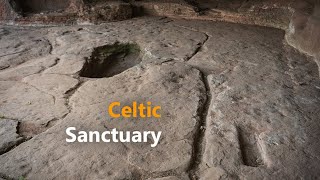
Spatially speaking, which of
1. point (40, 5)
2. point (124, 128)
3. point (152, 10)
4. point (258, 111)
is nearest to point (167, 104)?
point (124, 128)

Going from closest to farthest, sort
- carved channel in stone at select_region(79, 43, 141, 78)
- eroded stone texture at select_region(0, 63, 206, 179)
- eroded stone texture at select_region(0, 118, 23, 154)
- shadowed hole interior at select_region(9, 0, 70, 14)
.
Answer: eroded stone texture at select_region(0, 63, 206, 179)
eroded stone texture at select_region(0, 118, 23, 154)
carved channel in stone at select_region(79, 43, 141, 78)
shadowed hole interior at select_region(9, 0, 70, 14)

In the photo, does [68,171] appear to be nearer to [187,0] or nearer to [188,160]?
[188,160]

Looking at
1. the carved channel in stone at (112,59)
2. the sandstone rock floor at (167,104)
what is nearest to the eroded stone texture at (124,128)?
the sandstone rock floor at (167,104)

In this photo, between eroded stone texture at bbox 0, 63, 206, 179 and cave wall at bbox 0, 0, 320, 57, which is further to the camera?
cave wall at bbox 0, 0, 320, 57

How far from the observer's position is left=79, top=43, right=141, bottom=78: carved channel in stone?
2.56m

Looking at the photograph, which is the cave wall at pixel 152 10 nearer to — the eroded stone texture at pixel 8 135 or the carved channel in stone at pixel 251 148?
the carved channel in stone at pixel 251 148

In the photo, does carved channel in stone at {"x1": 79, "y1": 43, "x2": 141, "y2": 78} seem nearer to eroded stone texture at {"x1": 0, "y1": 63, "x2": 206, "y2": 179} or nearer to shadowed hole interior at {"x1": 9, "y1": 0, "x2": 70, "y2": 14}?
eroded stone texture at {"x1": 0, "y1": 63, "x2": 206, "y2": 179}

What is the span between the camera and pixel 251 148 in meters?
1.43

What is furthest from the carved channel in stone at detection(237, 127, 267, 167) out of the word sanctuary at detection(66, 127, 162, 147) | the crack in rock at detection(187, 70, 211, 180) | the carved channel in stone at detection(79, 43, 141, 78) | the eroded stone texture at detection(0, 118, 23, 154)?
the carved channel in stone at detection(79, 43, 141, 78)

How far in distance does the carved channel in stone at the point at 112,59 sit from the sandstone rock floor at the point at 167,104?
0.01 metres

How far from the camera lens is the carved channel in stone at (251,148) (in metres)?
1.34

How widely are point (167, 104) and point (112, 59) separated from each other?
46.7 inches

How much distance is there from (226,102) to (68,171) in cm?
99

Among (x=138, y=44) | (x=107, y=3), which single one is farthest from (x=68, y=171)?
(x=107, y=3)
